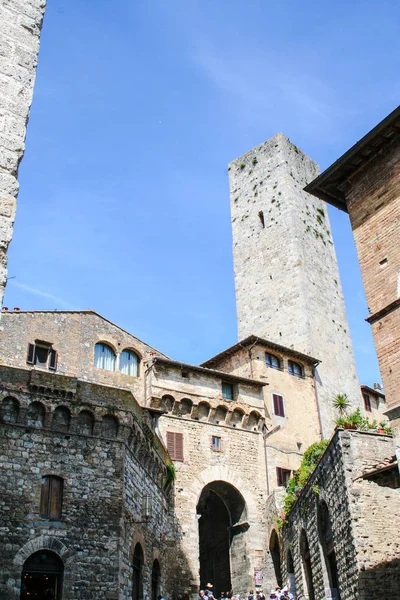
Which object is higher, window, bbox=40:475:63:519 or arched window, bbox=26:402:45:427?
arched window, bbox=26:402:45:427

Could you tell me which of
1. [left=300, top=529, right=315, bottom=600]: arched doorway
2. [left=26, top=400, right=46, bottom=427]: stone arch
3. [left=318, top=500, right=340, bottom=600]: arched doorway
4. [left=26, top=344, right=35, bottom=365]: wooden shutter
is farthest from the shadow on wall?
[left=26, top=344, right=35, bottom=365]: wooden shutter

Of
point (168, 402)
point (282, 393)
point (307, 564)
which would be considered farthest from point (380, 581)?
point (282, 393)

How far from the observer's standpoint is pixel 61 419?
19000 mm

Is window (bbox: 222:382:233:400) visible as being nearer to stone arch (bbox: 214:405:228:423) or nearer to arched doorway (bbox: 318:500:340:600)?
stone arch (bbox: 214:405:228:423)

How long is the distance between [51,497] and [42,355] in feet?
35.2

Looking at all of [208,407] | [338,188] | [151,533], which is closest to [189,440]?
[208,407]

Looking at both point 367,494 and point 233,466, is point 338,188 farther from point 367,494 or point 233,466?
point 233,466

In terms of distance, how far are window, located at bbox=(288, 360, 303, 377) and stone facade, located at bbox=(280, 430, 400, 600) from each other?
14511 mm

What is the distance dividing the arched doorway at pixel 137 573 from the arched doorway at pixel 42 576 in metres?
2.86

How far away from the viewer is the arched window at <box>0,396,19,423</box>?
18.1 metres

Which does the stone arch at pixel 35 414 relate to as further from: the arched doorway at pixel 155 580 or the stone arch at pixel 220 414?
the stone arch at pixel 220 414

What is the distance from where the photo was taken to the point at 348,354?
40344 mm

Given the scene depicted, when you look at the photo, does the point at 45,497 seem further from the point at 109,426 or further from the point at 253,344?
the point at 253,344

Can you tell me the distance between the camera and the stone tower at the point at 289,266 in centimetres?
3828
